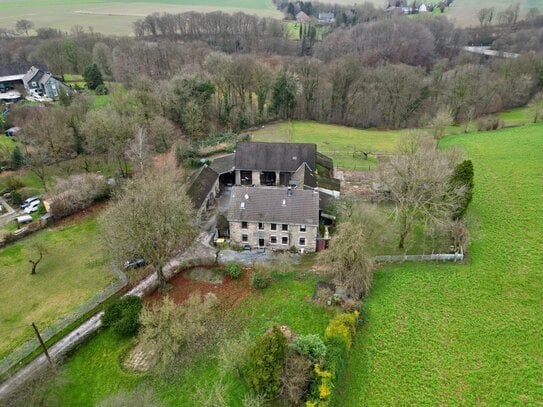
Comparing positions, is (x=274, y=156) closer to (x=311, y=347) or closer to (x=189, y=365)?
(x=311, y=347)

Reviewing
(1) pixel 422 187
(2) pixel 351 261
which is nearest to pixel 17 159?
(2) pixel 351 261

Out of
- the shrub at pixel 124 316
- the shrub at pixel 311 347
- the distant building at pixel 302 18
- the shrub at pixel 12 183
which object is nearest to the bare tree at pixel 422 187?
the shrub at pixel 311 347

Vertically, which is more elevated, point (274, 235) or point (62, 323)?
point (274, 235)

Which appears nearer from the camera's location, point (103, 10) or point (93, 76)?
point (93, 76)

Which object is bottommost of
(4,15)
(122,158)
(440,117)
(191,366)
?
(191,366)

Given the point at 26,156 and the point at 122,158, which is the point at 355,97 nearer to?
the point at 122,158

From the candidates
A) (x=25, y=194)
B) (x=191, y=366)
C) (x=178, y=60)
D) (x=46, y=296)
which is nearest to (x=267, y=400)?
(x=191, y=366)

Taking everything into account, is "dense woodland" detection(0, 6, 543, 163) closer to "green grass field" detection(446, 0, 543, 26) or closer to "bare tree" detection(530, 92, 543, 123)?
"bare tree" detection(530, 92, 543, 123)
